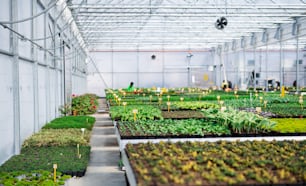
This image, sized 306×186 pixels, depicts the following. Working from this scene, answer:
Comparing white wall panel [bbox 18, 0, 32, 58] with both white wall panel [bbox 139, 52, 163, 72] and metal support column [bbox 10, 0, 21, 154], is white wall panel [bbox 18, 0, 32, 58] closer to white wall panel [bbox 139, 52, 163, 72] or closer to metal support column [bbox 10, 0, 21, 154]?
metal support column [bbox 10, 0, 21, 154]

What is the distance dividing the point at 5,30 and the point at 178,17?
14477 mm

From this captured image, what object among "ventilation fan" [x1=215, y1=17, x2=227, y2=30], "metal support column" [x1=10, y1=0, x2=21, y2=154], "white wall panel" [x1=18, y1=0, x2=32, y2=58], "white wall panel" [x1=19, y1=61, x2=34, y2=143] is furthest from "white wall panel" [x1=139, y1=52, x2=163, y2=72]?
"metal support column" [x1=10, y1=0, x2=21, y2=154]

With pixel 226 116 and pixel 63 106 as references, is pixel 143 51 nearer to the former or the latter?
pixel 63 106

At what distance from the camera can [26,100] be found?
8.74 meters

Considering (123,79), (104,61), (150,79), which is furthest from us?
(150,79)

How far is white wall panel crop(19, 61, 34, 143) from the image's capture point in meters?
Result: 8.27

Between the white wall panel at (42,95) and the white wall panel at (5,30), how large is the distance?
10.9ft

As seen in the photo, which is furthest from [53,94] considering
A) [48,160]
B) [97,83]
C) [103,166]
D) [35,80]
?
[97,83]

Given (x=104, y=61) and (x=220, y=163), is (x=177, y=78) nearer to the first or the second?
(x=104, y=61)

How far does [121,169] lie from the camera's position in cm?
712

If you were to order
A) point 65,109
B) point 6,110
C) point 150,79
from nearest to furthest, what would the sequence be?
1. point 6,110
2. point 65,109
3. point 150,79

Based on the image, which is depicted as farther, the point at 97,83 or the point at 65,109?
the point at 97,83

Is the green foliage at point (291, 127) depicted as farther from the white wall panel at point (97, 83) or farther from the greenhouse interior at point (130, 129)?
the white wall panel at point (97, 83)

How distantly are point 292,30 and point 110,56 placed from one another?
17835mm
